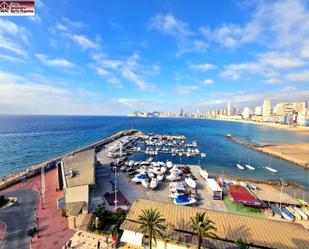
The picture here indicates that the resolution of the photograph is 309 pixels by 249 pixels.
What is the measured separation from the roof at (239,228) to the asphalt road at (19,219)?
11511 mm

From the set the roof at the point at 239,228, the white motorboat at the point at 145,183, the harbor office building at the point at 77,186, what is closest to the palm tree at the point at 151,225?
the roof at the point at 239,228

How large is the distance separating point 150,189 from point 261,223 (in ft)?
65.7

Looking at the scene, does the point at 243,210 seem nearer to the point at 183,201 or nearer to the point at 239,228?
the point at 183,201

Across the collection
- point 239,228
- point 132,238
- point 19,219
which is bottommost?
point 19,219

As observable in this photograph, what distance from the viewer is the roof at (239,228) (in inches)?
661

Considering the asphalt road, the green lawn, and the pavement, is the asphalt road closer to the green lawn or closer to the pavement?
the pavement

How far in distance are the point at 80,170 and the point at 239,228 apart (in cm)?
2486

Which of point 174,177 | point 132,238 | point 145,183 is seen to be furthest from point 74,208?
point 174,177

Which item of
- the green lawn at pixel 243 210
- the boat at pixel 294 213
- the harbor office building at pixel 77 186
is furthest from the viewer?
the green lawn at pixel 243 210

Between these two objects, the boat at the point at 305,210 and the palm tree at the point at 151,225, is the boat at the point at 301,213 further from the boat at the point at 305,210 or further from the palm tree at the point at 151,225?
the palm tree at the point at 151,225

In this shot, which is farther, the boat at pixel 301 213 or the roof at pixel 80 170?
the boat at pixel 301 213

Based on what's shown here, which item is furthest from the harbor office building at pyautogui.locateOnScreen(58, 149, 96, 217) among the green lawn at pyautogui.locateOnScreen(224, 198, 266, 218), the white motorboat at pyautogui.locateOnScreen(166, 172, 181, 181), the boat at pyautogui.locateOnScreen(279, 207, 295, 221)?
the boat at pyautogui.locateOnScreen(279, 207, 295, 221)

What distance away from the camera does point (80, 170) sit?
1205 inches

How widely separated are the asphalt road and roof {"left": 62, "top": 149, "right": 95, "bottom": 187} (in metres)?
5.90
